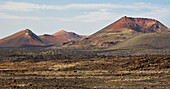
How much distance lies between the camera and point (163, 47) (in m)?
121

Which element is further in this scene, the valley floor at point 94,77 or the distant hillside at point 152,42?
the distant hillside at point 152,42

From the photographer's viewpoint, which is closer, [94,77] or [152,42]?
[94,77]

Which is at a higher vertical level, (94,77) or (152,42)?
(152,42)

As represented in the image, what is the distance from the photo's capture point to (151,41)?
12925 centimetres

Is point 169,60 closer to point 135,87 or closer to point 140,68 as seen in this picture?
point 140,68

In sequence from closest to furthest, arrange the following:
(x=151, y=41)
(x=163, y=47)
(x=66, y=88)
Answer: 1. (x=66, y=88)
2. (x=163, y=47)
3. (x=151, y=41)

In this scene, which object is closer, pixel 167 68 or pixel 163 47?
pixel 167 68

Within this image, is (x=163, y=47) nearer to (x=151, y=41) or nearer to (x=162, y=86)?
(x=151, y=41)

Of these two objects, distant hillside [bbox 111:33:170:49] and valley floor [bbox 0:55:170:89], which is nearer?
valley floor [bbox 0:55:170:89]

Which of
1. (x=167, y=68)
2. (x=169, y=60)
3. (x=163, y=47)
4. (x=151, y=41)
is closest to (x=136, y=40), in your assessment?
(x=151, y=41)

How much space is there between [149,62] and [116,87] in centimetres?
2730

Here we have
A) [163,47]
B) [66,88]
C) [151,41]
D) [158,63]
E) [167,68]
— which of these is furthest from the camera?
[151,41]

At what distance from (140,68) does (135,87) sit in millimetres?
20813

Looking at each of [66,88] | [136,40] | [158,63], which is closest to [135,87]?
[66,88]
